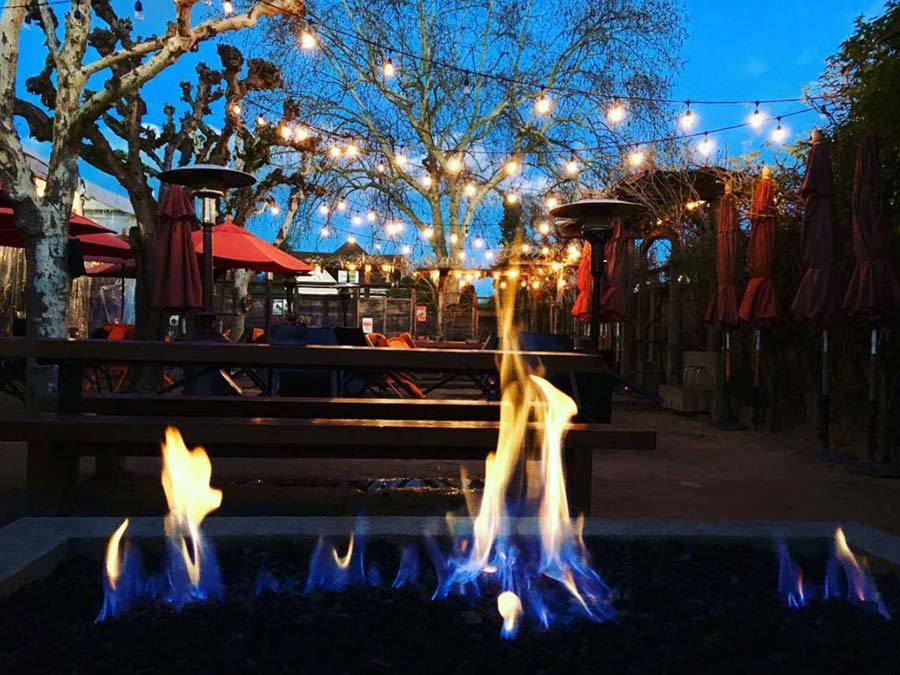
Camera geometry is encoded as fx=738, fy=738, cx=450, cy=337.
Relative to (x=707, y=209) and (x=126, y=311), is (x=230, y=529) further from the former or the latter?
(x=126, y=311)

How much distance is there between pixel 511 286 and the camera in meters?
23.9

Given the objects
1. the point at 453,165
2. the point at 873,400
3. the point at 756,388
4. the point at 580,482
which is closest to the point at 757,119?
the point at 756,388

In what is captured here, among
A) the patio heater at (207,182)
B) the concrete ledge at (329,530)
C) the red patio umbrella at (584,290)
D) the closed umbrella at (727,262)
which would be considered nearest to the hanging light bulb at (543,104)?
the red patio umbrella at (584,290)

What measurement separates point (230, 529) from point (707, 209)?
9.48m

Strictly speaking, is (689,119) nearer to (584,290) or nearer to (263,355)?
(584,290)

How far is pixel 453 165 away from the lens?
21438mm

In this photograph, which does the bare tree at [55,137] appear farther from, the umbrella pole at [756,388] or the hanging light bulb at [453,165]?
the hanging light bulb at [453,165]

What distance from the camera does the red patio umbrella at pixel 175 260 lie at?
7.04 metres

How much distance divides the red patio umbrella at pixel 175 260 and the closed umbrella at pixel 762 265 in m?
5.44

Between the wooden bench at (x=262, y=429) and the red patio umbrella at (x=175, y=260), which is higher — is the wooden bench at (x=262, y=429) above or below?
below

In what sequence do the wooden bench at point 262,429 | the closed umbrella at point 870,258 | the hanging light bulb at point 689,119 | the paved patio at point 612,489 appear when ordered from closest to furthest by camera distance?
the wooden bench at point 262,429, the paved patio at point 612,489, the closed umbrella at point 870,258, the hanging light bulb at point 689,119

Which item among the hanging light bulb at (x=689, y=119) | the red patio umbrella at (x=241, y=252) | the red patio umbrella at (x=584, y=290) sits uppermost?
the hanging light bulb at (x=689, y=119)

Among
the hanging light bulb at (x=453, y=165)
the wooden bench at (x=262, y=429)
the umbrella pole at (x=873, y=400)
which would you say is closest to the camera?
the wooden bench at (x=262, y=429)

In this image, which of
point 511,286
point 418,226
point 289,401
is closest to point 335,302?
point 418,226
